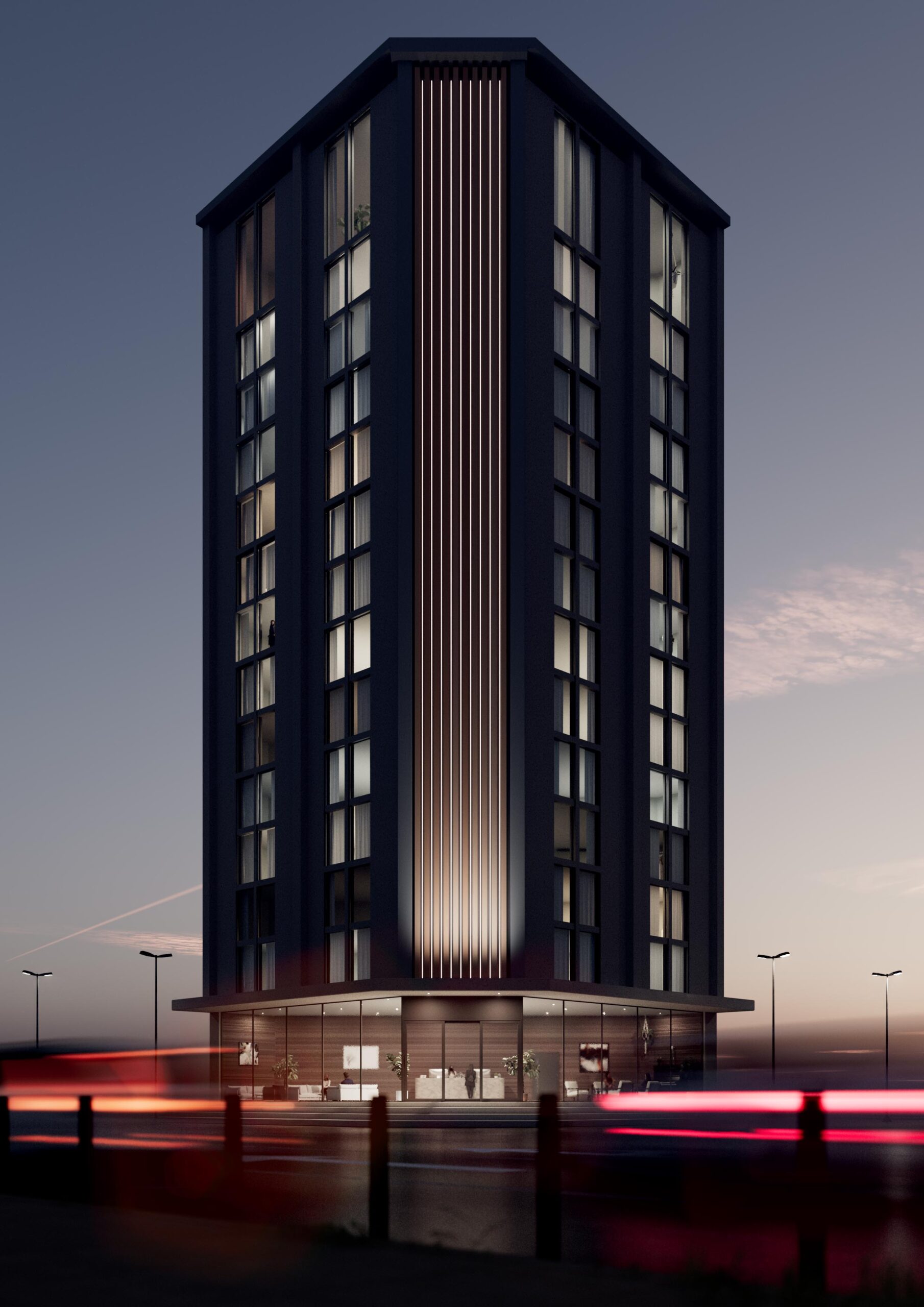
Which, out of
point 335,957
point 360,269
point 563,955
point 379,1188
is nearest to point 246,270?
point 360,269

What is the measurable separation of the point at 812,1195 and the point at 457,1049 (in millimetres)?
49574

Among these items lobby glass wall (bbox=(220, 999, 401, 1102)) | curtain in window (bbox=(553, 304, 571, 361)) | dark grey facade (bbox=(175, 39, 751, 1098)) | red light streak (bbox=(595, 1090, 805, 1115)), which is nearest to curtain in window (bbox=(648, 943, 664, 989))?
dark grey facade (bbox=(175, 39, 751, 1098))

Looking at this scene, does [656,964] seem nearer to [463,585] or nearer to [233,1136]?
[463,585]

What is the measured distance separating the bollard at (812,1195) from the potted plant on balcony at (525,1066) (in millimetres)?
49329

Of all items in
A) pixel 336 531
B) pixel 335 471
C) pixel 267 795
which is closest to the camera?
pixel 336 531

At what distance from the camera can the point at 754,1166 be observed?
662 inches

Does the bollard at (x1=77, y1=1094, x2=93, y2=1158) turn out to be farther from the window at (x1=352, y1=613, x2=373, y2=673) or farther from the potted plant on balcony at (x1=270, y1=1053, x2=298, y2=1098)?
the potted plant on balcony at (x1=270, y1=1053, x2=298, y2=1098)

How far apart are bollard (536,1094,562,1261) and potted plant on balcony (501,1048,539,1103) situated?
159 ft

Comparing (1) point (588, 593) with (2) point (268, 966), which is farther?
(2) point (268, 966)

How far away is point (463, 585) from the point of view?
187ft

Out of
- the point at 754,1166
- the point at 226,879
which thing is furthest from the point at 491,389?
the point at 754,1166

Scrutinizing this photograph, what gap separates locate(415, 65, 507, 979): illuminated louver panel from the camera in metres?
55.2

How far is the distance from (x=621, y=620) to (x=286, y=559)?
15.2 metres

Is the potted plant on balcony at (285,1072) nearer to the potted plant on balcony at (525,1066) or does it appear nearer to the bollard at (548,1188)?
the potted plant on balcony at (525,1066)
